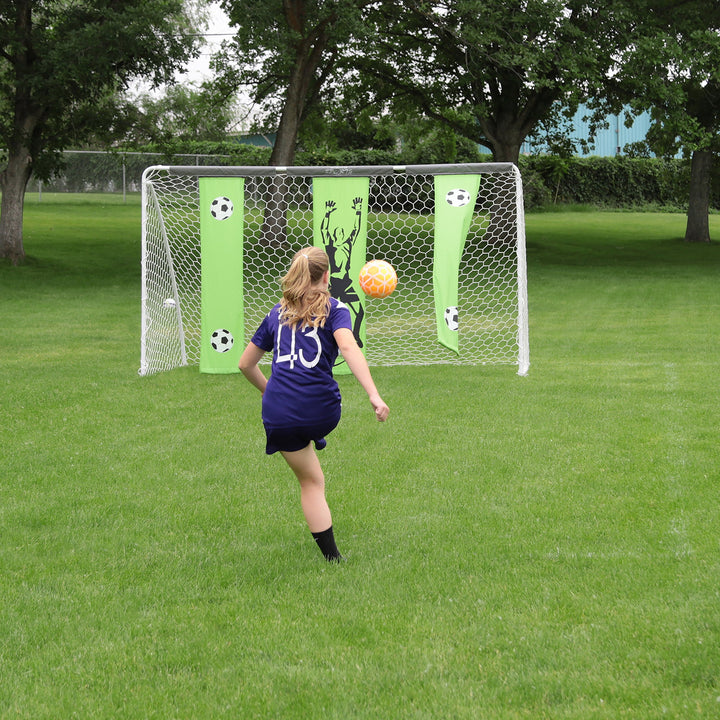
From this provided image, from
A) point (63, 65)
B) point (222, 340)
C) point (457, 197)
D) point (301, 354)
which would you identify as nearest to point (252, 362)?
point (301, 354)

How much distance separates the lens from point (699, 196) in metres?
33.1

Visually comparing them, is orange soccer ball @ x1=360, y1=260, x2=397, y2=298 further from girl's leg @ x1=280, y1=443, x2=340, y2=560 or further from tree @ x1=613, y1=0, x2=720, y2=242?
tree @ x1=613, y1=0, x2=720, y2=242

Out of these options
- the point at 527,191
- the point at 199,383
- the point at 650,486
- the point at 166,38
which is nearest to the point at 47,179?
the point at 166,38

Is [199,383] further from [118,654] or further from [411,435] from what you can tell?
[118,654]

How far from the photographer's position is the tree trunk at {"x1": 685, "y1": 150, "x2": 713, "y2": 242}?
32.2 metres

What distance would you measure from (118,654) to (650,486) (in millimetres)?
4194

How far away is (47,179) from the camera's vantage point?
26.2 metres

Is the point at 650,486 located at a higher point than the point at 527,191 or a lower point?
lower

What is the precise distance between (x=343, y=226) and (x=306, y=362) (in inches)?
259

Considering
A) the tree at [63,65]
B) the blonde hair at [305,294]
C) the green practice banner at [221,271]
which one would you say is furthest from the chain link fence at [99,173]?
the blonde hair at [305,294]

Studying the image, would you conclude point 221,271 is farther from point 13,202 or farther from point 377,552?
point 13,202

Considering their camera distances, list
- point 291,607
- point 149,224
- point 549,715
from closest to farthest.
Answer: point 549,715 → point 291,607 → point 149,224

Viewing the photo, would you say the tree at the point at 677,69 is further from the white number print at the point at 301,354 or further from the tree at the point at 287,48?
the white number print at the point at 301,354

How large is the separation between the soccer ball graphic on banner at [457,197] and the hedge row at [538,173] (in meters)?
25.6
